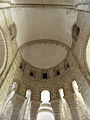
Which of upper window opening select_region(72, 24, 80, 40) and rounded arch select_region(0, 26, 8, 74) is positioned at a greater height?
upper window opening select_region(72, 24, 80, 40)

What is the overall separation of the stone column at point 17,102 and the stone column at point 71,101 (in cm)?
189

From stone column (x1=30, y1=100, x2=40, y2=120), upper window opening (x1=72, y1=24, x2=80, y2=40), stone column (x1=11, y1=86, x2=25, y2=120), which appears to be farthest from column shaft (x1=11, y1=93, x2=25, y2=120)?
upper window opening (x1=72, y1=24, x2=80, y2=40)

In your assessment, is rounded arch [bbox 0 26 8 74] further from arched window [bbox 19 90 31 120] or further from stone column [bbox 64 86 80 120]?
stone column [bbox 64 86 80 120]

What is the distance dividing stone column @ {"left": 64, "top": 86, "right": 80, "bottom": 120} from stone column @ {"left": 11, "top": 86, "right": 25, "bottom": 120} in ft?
6.21

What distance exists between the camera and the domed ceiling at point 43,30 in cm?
653

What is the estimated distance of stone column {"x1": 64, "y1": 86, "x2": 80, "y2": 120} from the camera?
6846 millimetres

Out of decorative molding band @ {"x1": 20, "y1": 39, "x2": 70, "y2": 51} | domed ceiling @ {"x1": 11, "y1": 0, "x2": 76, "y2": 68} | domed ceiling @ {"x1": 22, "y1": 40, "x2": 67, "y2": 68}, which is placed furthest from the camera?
domed ceiling @ {"x1": 22, "y1": 40, "x2": 67, "y2": 68}

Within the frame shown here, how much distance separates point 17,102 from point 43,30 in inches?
127

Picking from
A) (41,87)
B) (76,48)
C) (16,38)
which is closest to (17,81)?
(41,87)

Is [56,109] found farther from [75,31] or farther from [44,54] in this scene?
[75,31]

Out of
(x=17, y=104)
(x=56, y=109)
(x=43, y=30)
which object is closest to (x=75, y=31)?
(x=43, y=30)

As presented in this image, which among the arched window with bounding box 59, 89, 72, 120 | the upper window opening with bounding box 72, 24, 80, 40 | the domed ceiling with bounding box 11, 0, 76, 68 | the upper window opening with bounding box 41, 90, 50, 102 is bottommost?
the arched window with bounding box 59, 89, 72, 120

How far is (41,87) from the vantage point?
830cm

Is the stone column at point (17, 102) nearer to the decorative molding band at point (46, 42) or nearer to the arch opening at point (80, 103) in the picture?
the decorative molding band at point (46, 42)
